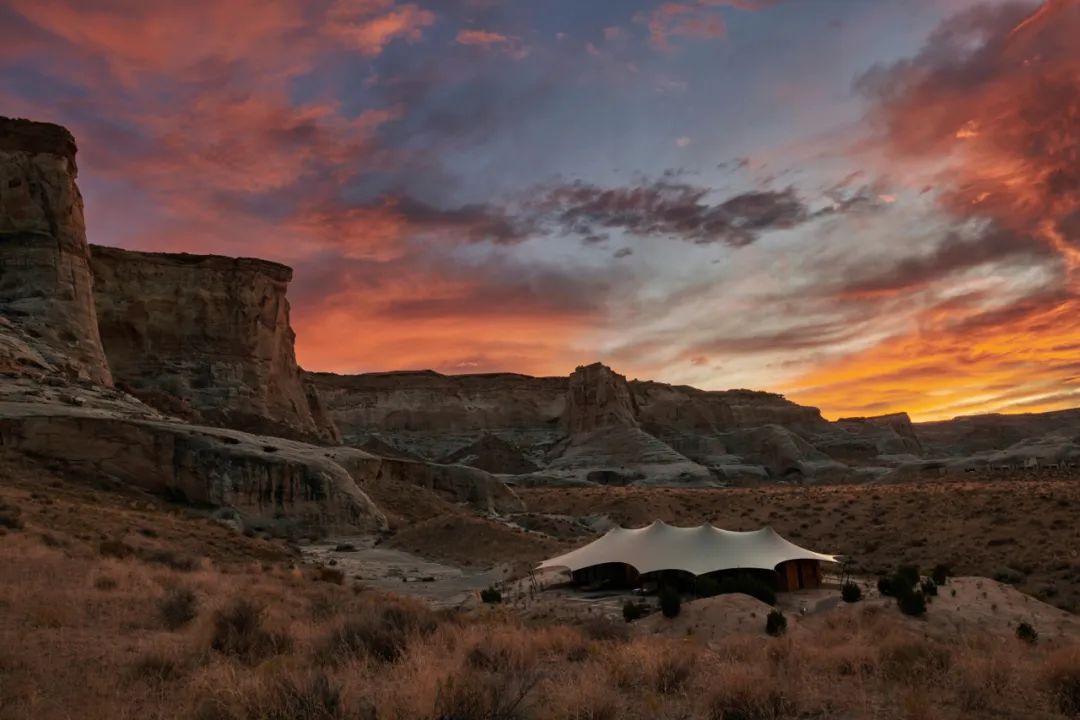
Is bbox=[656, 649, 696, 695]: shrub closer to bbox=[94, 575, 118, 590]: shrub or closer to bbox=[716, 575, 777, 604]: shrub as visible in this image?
bbox=[94, 575, 118, 590]: shrub

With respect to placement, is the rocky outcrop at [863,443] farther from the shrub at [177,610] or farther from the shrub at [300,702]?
the shrub at [300,702]

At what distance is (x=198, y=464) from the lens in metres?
32.9

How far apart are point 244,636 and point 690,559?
16.5 meters

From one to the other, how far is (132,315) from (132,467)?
39.5m

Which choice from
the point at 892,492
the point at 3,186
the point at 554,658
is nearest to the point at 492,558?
the point at 554,658

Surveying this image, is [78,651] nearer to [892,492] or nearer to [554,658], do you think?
[554,658]

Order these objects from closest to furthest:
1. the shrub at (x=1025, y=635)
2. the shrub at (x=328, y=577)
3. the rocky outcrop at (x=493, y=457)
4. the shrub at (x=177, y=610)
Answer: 1. the shrub at (x=177, y=610)
2. the shrub at (x=1025, y=635)
3. the shrub at (x=328, y=577)
4. the rocky outcrop at (x=493, y=457)

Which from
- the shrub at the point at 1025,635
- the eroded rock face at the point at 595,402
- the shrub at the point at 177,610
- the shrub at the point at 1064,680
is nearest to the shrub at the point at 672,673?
the shrub at the point at 1064,680

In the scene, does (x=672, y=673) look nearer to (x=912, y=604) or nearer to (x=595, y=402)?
(x=912, y=604)

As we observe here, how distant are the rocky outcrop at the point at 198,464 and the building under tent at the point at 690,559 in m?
14.3

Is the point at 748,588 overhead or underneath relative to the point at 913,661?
underneath

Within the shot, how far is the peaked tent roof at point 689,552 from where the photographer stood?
2303 cm

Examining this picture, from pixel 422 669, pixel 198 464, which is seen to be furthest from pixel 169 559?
pixel 198 464

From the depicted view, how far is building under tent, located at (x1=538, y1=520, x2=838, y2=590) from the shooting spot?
23.0 m
